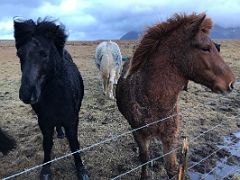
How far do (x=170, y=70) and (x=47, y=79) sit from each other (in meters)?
1.32

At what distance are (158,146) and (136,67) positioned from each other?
2.19 m

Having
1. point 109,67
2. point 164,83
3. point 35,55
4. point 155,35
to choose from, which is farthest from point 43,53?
point 109,67

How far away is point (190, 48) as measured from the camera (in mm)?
3721

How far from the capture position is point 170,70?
3.81 metres

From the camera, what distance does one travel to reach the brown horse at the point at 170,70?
146 inches

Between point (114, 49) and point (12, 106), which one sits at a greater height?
point (114, 49)

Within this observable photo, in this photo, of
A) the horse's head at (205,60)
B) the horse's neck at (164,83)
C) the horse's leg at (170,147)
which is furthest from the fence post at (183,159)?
the horse's head at (205,60)

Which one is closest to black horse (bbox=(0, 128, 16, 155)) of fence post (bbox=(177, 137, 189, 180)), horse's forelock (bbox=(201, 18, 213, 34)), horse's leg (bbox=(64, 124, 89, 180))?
horse's leg (bbox=(64, 124, 89, 180))

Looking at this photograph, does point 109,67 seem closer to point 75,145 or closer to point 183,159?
point 75,145

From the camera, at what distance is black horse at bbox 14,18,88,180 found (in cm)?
375

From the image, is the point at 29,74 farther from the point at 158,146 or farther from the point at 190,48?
the point at 158,146

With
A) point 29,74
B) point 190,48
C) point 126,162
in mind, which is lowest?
point 126,162

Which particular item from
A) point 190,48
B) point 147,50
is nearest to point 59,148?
point 147,50

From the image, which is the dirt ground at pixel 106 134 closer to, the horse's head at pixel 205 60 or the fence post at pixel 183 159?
the fence post at pixel 183 159
